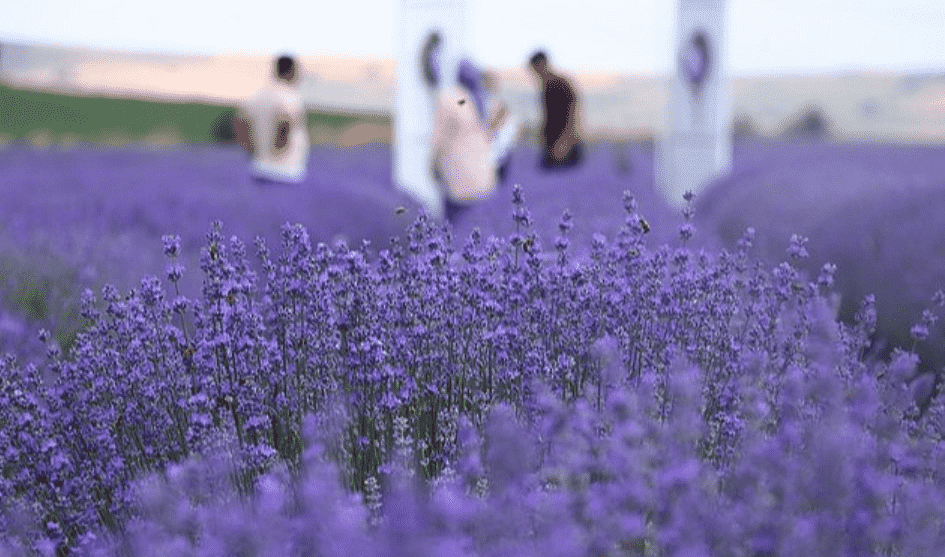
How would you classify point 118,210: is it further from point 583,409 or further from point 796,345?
point 583,409

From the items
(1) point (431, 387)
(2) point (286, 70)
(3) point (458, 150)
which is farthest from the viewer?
(2) point (286, 70)

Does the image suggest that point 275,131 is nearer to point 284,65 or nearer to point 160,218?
point 284,65

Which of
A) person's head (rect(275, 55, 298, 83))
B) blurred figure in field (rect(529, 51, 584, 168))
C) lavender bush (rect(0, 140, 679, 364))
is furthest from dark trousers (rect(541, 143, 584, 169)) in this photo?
person's head (rect(275, 55, 298, 83))

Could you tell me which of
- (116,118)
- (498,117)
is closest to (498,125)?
(498,117)

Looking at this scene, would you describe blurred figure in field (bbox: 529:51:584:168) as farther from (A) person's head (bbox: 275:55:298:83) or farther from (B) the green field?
(B) the green field

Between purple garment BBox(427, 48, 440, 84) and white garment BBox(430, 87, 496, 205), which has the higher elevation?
purple garment BBox(427, 48, 440, 84)

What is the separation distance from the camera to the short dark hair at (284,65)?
7488 mm

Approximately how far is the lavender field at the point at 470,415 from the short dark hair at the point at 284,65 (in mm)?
4431

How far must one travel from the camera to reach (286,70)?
7.55 m

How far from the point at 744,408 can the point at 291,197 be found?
592 centimetres

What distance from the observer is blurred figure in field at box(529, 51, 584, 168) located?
30.0 ft

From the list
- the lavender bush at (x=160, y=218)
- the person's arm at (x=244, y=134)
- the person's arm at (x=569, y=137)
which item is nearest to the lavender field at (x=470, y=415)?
the lavender bush at (x=160, y=218)

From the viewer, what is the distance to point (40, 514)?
2.10 meters

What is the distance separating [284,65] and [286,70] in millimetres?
39
